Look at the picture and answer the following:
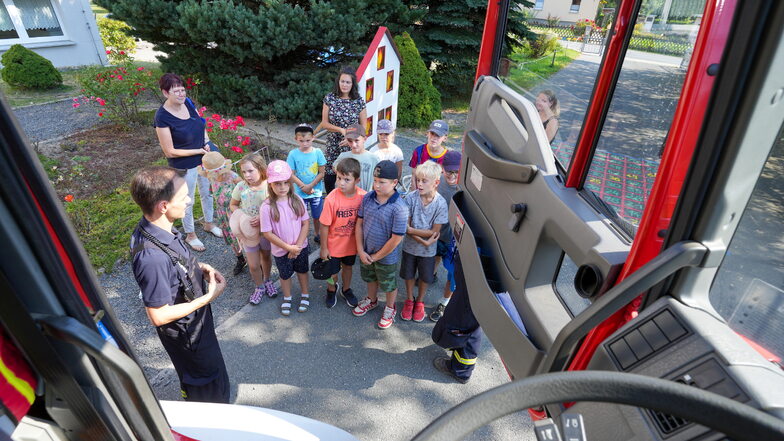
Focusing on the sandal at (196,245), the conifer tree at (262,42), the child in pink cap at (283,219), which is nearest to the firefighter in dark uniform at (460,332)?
the child in pink cap at (283,219)

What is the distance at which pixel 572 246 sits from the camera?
5.66ft

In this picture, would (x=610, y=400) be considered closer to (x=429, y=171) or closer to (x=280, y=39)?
(x=429, y=171)

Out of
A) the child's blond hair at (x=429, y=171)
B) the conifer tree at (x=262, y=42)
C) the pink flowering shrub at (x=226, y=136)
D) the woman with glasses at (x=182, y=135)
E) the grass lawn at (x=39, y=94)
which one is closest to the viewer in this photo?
the child's blond hair at (x=429, y=171)

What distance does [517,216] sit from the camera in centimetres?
215

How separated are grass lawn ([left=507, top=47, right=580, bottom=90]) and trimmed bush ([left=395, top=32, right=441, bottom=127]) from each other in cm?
612

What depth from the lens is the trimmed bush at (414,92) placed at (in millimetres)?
8438

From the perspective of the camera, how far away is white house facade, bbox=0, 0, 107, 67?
12.1m

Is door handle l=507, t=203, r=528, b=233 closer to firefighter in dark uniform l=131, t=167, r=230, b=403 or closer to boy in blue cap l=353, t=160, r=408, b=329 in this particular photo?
boy in blue cap l=353, t=160, r=408, b=329

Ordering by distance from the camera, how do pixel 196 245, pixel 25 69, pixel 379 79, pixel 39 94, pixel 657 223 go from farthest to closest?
pixel 39 94 → pixel 25 69 → pixel 379 79 → pixel 196 245 → pixel 657 223

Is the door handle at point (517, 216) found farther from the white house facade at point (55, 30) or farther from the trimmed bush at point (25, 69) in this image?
the white house facade at point (55, 30)

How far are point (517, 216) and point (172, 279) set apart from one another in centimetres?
182

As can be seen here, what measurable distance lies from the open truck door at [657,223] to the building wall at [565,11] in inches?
9.5

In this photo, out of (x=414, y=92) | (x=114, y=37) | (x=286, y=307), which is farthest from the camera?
(x=114, y=37)

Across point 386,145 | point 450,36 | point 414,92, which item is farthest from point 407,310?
point 450,36
